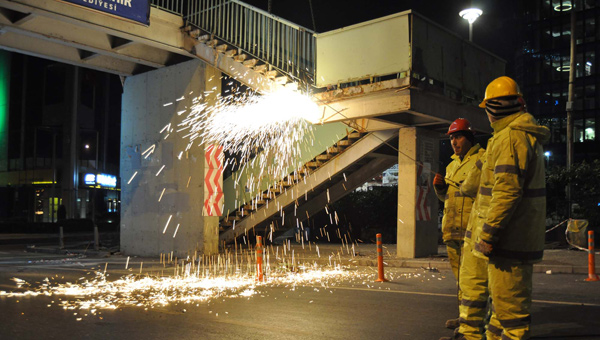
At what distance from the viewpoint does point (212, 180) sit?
15.6 metres

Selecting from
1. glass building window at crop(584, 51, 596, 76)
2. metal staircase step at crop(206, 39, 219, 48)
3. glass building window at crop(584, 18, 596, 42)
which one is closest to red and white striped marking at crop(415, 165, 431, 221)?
metal staircase step at crop(206, 39, 219, 48)

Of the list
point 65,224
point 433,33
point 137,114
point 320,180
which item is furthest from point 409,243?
point 65,224

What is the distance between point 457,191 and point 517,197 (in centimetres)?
186

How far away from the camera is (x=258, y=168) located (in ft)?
68.1

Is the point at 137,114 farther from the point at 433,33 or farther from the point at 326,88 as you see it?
the point at 433,33

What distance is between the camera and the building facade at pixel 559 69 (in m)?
56.5

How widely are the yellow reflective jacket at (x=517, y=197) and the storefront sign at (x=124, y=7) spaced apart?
37.7 ft

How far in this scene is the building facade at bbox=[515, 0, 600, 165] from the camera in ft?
185

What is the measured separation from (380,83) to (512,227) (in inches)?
360

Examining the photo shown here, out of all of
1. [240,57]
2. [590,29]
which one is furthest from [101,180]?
[590,29]

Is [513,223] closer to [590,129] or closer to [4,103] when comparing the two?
[4,103]

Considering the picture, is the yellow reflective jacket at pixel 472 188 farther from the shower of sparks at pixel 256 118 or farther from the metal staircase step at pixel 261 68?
the metal staircase step at pixel 261 68

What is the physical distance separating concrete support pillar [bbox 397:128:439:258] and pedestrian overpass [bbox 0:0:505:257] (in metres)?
0.03

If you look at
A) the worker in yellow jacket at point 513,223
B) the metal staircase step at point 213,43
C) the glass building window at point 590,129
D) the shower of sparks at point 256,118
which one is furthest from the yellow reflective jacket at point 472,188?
the glass building window at point 590,129
